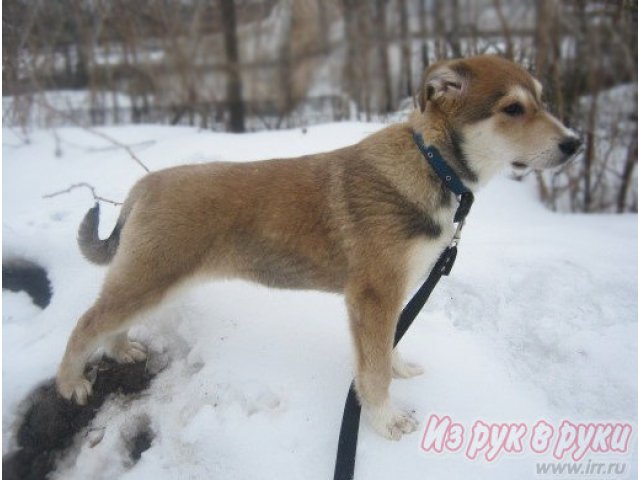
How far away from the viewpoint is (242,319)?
3537 millimetres

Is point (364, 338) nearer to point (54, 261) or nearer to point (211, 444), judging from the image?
point (211, 444)

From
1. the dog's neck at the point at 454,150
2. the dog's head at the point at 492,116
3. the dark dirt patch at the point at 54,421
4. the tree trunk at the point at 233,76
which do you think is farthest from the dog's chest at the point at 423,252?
the tree trunk at the point at 233,76

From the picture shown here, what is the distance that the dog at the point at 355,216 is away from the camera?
8.16 feet

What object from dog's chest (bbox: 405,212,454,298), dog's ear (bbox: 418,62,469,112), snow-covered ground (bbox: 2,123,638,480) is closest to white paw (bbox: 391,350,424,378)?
snow-covered ground (bbox: 2,123,638,480)

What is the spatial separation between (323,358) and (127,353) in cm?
129

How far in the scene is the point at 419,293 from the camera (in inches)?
108

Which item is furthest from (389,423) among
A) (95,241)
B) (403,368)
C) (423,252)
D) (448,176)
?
(95,241)

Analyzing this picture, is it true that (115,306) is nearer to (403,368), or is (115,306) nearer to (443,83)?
(403,368)

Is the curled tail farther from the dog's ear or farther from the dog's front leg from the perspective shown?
the dog's ear

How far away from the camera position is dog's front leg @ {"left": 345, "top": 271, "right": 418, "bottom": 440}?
257cm

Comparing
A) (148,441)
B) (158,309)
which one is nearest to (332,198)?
(158,309)

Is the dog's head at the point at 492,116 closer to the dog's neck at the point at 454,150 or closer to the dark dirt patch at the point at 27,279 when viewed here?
the dog's neck at the point at 454,150

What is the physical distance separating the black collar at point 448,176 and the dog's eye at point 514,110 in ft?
1.29

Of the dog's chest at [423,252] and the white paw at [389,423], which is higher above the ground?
the dog's chest at [423,252]
